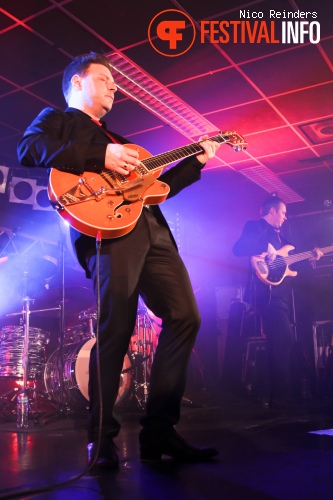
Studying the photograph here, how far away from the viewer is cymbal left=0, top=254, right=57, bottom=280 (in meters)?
5.63

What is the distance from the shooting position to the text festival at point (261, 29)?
18.9 ft

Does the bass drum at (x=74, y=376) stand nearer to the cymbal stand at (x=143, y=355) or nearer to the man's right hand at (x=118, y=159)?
the cymbal stand at (x=143, y=355)

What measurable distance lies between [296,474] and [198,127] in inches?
270

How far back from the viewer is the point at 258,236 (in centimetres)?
646

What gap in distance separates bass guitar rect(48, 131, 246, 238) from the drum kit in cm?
328

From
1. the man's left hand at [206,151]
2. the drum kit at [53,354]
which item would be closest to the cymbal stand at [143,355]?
the drum kit at [53,354]

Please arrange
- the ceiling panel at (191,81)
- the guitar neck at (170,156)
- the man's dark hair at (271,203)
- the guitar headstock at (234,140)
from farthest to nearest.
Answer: the man's dark hair at (271,203) → the ceiling panel at (191,81) → the guitar headstock at (234,140) → the guitar neck at (170,156)

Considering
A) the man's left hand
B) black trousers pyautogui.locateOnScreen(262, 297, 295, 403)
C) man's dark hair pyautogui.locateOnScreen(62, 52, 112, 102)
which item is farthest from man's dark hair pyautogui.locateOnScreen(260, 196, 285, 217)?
man's dark hair pyautogui.locateOnScreen(62, 52, 112, 102)

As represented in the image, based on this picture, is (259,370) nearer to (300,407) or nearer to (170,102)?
(300,407)

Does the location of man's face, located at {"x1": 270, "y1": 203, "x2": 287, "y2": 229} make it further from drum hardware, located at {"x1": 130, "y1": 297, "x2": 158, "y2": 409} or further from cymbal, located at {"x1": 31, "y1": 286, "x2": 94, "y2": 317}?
cymbal, located at {"x1": 31, "y1": 286, "x2": 94, "y2": 317}

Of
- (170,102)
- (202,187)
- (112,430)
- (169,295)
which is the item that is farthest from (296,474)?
(202,187)

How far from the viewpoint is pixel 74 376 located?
5.75 m

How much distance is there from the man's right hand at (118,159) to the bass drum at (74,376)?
3757 millimetres

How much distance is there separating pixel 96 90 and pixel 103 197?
76cm
